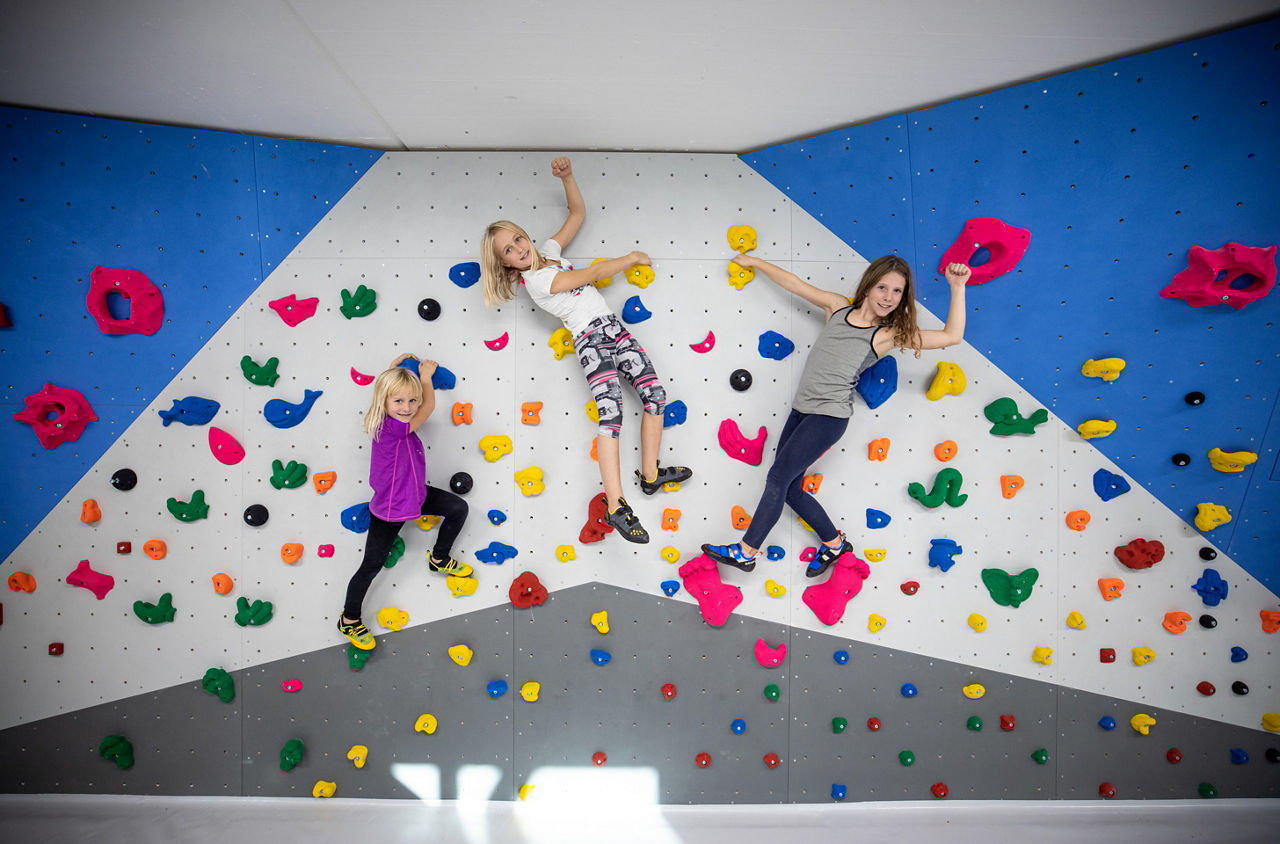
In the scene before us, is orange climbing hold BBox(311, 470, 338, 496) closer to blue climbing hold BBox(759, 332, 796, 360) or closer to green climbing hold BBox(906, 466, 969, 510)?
blue climbing hold BBox(759, 332, 796, 360)

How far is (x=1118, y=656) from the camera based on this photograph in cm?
240

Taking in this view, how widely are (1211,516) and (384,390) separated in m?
3.41

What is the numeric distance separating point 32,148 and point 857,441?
369cm

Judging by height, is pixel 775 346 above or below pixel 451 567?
above

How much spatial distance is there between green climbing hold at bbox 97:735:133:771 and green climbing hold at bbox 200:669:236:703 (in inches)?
16.9

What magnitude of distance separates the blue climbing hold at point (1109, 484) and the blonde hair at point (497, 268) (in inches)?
99.0

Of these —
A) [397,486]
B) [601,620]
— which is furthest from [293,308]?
[601,620]

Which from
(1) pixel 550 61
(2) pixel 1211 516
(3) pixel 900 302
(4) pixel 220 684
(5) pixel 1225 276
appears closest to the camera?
(1) pixel 550 61

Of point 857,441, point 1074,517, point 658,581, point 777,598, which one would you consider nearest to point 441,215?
point 658,581

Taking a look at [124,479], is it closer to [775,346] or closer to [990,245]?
[775,346]

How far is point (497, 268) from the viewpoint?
2180 mm

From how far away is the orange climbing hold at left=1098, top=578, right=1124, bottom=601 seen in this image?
2.35m

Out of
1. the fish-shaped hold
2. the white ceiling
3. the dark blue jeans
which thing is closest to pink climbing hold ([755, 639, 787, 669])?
the dark blue jeans

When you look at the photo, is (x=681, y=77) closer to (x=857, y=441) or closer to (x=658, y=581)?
(x=857, y=441)
